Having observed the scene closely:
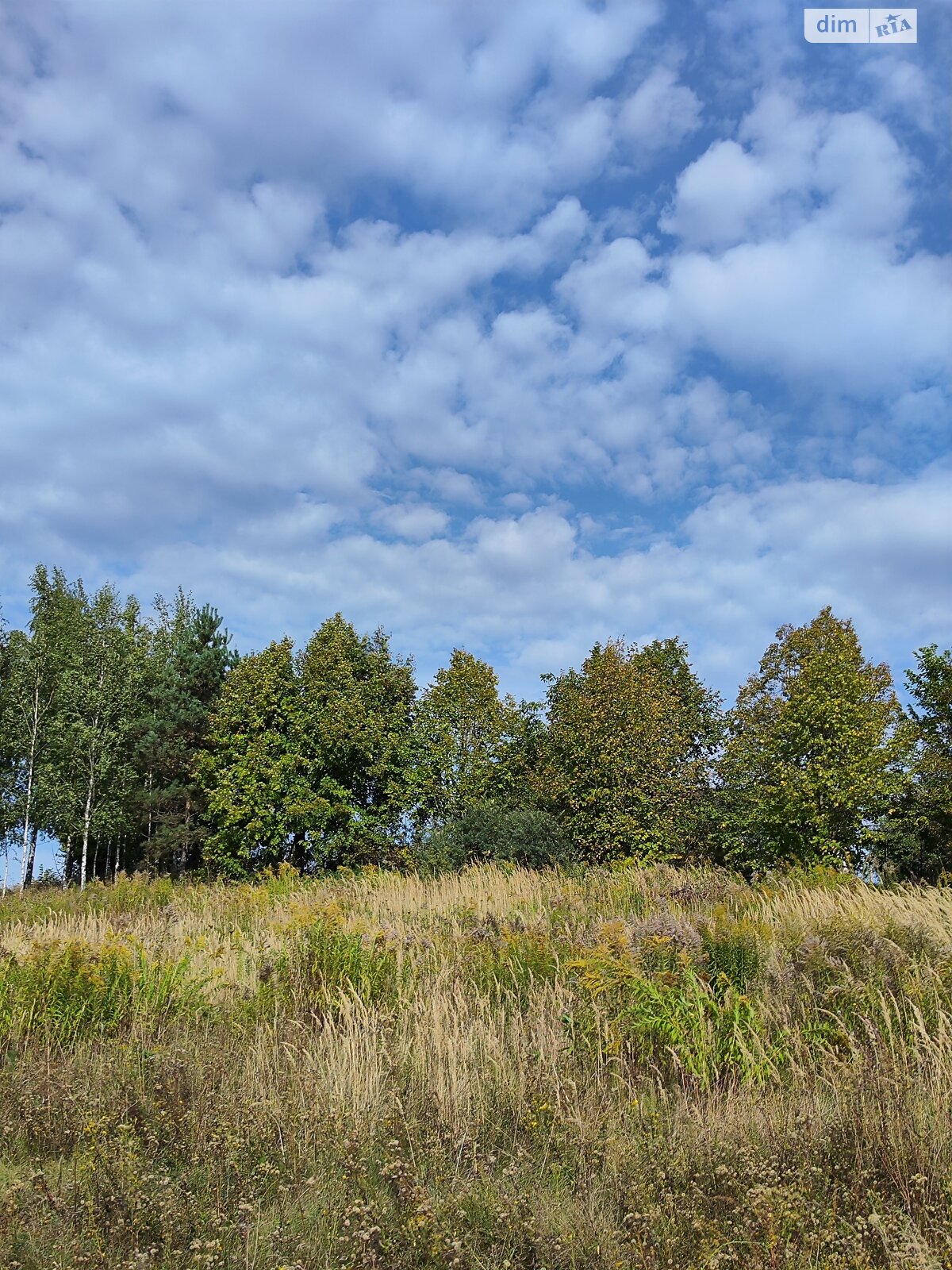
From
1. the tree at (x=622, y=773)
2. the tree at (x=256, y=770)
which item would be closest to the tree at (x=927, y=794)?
the tree at (x=622, y=773)

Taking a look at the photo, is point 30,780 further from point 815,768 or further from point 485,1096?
point 485,1096

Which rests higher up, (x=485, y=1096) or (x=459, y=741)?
(x=459, y=741)

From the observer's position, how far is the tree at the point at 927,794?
2742 centimetres

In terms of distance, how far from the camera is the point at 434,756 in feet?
97.2

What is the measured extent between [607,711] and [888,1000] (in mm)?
18957

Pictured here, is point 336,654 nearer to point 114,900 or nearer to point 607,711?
point 607,711

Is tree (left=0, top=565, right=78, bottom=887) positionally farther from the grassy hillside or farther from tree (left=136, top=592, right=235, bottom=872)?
the grassy hillside

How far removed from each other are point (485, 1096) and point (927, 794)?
28090 mm

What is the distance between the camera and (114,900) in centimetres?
1355

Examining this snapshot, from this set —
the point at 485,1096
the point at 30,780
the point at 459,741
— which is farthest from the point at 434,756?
the point at 485,1096

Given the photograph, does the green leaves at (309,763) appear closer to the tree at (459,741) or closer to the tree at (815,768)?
the tree at (459,741)

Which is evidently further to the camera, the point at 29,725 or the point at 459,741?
the point at 29,725

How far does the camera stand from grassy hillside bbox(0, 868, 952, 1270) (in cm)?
298

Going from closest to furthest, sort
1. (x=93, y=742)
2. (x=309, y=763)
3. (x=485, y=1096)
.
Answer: (x=485, y=1096) < (x=309, y=763) < (x=93, y=742)
